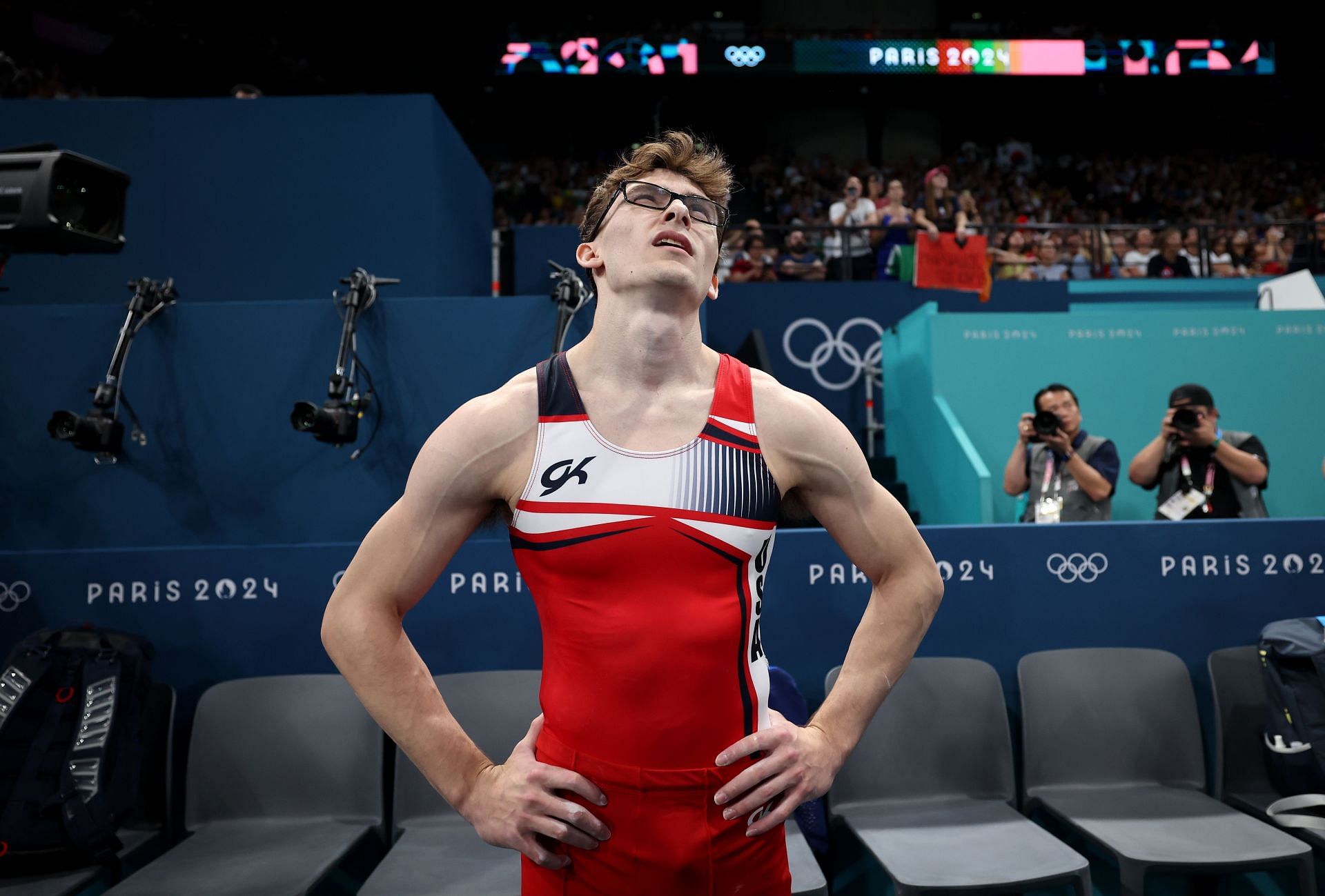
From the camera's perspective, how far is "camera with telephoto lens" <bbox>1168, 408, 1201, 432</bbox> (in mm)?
4293

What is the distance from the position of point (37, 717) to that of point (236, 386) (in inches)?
79.7

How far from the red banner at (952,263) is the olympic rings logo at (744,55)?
11301 millimetres

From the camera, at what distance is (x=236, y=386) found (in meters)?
4.66

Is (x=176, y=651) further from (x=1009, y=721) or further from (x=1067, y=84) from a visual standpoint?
(x=1067, y=84)

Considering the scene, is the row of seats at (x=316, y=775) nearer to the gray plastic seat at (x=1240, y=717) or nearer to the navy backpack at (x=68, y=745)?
the navy backpack at (x=68, y=745)

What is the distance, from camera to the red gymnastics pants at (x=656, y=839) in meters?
1.41

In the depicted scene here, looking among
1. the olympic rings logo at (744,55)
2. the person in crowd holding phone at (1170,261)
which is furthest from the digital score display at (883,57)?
the person in crowd holding phone at (1170,261)

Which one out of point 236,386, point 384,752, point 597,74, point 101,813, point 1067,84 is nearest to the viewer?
point 101,813

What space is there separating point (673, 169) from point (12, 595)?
320cm

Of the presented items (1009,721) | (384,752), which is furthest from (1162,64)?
(384,752)

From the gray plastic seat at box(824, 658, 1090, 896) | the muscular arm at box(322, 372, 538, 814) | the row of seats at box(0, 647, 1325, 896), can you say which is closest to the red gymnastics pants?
the muscular arm at box(322, 372, 538, 814)

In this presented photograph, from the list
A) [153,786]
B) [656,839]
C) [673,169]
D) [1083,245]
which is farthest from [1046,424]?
[1083,245]

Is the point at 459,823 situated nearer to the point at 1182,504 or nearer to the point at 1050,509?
the point at 1050,509

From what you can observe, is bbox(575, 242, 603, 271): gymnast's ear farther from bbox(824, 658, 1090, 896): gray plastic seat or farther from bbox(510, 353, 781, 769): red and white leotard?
bbox(824, 658, 1090, 896): gray plastic seat
